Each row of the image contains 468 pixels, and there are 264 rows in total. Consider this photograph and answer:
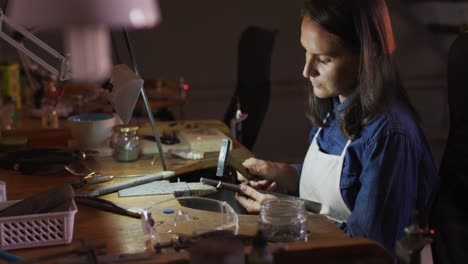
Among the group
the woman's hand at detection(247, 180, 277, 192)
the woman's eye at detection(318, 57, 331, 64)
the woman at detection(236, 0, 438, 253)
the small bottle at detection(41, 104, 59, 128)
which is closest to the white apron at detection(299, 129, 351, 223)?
the woman at detection(236, 0, 438, 253)

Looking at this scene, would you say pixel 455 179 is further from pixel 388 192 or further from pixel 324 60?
pixel 324 60

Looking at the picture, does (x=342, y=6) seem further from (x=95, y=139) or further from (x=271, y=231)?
(x=95, y=139)

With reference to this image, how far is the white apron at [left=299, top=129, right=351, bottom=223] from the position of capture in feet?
6.32

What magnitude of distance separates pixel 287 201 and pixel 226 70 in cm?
358

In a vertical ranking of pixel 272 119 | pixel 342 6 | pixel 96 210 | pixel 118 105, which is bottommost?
pixel 272 119

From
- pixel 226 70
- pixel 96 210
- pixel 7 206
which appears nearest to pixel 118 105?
pixel 96 210

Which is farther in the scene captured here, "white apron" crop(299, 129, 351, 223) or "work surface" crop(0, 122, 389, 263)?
"white apron" crop(299, 129, 351, 223)

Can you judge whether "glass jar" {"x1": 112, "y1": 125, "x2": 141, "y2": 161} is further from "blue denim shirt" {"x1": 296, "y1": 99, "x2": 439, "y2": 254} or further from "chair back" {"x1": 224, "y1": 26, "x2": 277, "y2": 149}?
"chair back" {"x1": 224, "y1": 26, "x2": 277, "y2": 149}

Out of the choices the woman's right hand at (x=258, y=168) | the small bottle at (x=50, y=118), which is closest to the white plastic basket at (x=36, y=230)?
the woman's right hand at (x=258, y=168)

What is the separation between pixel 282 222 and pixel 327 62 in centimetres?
57

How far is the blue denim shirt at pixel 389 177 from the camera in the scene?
5.78 feet

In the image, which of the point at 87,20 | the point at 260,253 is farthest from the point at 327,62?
the point at 87,20

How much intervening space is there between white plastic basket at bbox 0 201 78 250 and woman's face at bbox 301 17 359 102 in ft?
2.70

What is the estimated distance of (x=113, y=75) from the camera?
204 cm
